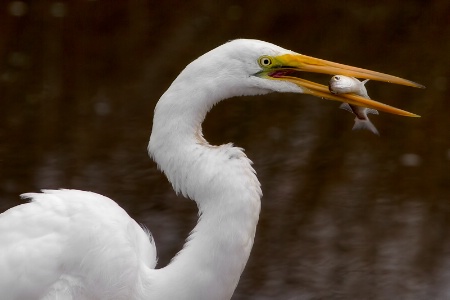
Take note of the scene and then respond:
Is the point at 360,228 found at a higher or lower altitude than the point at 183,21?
lower

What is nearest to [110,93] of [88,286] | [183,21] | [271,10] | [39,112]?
[39,112]

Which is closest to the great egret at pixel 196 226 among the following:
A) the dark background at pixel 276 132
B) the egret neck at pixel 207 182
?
the egret neck at pixel 207 182

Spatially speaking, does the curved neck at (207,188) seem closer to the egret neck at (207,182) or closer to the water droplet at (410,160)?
the egret neck at (207,182)

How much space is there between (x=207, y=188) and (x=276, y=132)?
8.29ft

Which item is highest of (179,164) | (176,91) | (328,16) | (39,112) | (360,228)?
(328,16)

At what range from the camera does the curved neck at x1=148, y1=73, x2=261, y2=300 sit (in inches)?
96.5

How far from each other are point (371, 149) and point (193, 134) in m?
2.53

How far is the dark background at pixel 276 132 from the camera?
13.1 feet

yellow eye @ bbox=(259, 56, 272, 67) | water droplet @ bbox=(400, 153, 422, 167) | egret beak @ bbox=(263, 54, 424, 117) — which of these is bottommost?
water droplet @ bbox=(400, 153, 422, 167)

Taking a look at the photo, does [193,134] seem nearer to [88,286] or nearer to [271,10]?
[88,286]

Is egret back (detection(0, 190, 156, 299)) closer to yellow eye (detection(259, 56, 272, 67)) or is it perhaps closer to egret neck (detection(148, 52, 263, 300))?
egret neck (detection(148, 52, 263, 300))

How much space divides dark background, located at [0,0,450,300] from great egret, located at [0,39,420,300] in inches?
46.9

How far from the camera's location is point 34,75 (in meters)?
5.54

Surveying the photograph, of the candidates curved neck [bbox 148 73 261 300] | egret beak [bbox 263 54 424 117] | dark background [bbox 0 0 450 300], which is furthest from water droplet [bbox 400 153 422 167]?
curved neck [bbox 148 73 261 300]
